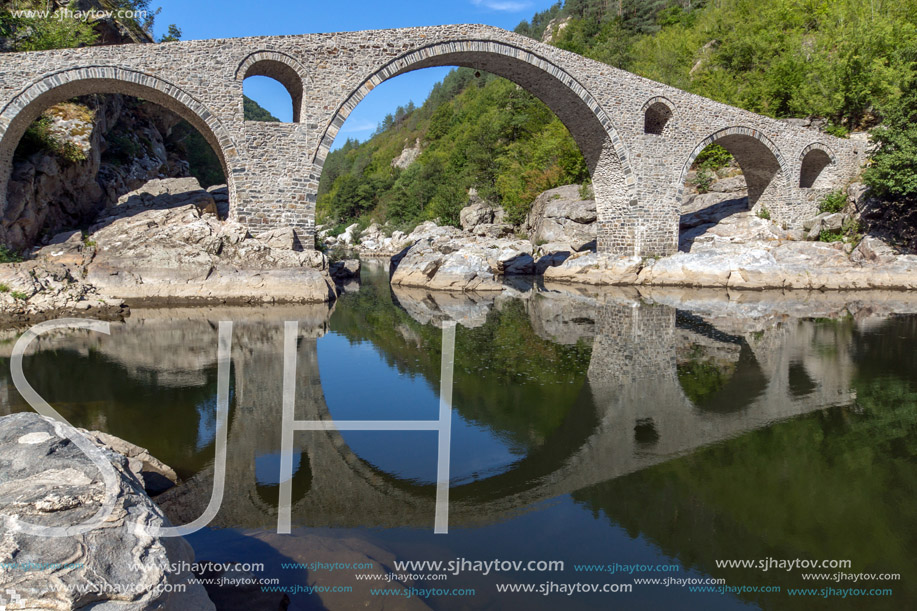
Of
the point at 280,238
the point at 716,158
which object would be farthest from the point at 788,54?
the point at 280,238

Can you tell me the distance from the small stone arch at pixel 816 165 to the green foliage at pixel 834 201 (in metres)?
0.85

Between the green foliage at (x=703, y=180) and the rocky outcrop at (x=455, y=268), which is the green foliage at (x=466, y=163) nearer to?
the green foliage at (x=703, y=180)

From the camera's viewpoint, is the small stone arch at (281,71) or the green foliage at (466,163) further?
the green foliage at (466,163)

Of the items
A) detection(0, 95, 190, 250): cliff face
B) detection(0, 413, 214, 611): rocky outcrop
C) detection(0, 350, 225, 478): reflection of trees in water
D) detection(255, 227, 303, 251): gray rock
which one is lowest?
detection(0, 350, 225, 478): reflection of trees in water

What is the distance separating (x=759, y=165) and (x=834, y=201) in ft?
8.88

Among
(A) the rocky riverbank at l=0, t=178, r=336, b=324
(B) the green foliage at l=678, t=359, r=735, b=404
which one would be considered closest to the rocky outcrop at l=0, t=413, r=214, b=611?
(B) the green foliage at l=678, t=359, r=735, b=404

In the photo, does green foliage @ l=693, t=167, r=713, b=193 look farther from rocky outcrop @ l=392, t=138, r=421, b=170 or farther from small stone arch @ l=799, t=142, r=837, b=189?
rocky outcrop @ l=392, t=138, r=421, b=170

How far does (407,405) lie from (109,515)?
412 cm

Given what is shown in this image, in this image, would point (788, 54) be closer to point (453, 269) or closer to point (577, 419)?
point (453, 269)

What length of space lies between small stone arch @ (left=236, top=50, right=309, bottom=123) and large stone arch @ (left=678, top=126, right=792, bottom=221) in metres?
12.1

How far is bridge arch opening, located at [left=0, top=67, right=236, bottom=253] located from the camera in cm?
1264

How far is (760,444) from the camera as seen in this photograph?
4.61 meters

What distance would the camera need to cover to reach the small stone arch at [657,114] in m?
17.6

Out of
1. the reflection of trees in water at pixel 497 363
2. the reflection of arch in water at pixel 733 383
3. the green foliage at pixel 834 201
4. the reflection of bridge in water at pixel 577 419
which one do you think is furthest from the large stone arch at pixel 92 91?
the green foliage at pixel 834 201
